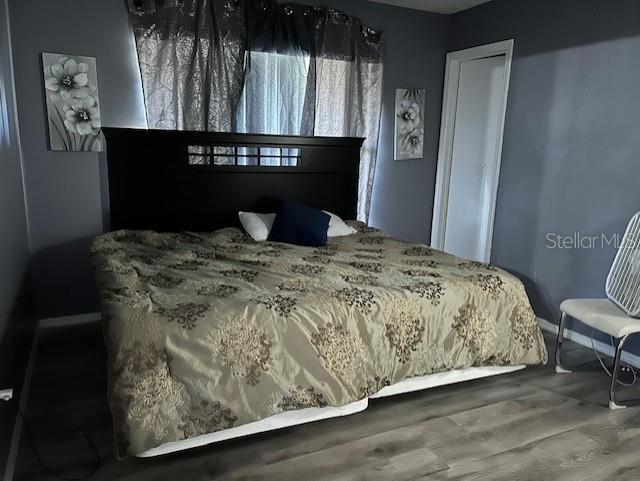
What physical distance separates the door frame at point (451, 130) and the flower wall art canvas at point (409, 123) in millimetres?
238

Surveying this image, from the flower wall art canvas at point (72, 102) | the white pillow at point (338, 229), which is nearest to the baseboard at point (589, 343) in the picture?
the white pillow at point (338, 229)

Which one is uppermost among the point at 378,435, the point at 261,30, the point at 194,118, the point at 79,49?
the point at 261,30

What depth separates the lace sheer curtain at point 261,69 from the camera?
3.49 metres

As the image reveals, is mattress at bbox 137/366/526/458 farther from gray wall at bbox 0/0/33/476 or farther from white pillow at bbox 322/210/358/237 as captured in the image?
white pillow at bbox 322/210/358/237

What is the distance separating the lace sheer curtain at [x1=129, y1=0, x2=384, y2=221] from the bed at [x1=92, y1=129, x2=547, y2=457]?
25 cm

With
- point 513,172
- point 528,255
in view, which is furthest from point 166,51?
point 528,255

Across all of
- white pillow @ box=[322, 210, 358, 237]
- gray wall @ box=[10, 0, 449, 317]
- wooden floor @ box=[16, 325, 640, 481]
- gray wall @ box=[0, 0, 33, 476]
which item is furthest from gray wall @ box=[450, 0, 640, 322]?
gray wall @ box=[0, 0, 33, 476]

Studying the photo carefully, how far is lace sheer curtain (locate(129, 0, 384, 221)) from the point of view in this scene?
3486mm

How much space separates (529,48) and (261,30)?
2.03 m

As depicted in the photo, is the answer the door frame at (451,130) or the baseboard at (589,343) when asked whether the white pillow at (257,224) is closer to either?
the door frame at (451,130)

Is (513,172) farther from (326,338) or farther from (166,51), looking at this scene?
(166,51)

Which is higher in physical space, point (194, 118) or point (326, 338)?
point (194, 118)

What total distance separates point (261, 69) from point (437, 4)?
164 cm

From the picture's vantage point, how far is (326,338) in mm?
2168
